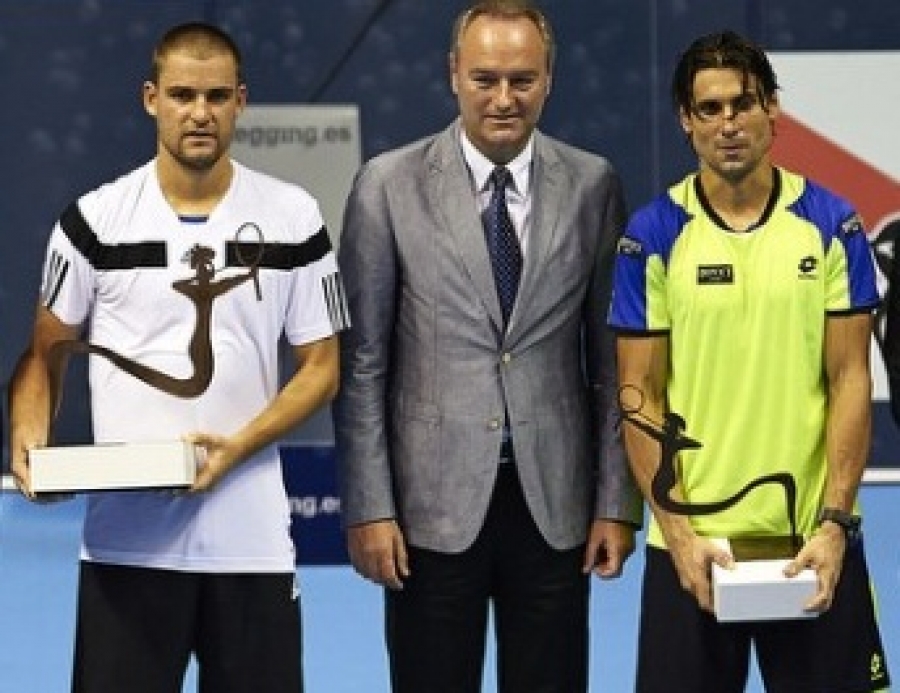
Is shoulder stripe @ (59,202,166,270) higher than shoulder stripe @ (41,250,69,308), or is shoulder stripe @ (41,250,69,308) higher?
shoulder stripe @ (59,202,166,270)

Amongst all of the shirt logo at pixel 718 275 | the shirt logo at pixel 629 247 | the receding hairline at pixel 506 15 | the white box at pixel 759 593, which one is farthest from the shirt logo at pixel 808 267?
the receding hairline at pixel 506 15

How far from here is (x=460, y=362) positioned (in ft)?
15.9

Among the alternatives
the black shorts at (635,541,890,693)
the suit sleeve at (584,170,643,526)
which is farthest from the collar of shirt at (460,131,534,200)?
the black shorts at (635,541,890,693)

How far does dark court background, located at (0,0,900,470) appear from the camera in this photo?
9.62 meters

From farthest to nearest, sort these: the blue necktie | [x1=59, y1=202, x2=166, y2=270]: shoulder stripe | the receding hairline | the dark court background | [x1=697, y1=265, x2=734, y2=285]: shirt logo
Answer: the dark court background < the blue necktie < the receding hairline < [x1=59, y1=202, x2=166, y2=270]: shoulder stripe < [x1=697, y1=265, x2=734, y2=285]: shirt logo

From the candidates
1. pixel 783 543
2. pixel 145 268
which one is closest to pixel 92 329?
pixel 145 268

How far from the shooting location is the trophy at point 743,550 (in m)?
4.43

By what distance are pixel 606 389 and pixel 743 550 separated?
55 centimetres

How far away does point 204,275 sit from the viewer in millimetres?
4660

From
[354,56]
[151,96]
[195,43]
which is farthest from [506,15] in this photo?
[354,56]

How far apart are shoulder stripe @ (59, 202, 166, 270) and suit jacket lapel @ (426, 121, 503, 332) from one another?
2.11 feet

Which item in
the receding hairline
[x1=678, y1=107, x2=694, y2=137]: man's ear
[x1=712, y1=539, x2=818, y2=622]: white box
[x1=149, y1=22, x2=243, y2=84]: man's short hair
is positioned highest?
the receding hairline

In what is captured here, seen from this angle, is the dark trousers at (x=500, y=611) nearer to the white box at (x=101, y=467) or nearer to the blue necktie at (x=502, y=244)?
the blue necktie at (x=502, y=244)

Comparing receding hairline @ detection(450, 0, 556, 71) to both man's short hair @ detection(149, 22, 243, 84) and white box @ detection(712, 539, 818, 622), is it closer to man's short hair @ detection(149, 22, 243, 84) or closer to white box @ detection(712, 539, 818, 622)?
man's short hair @ detection(149, 22, 243, 84)
